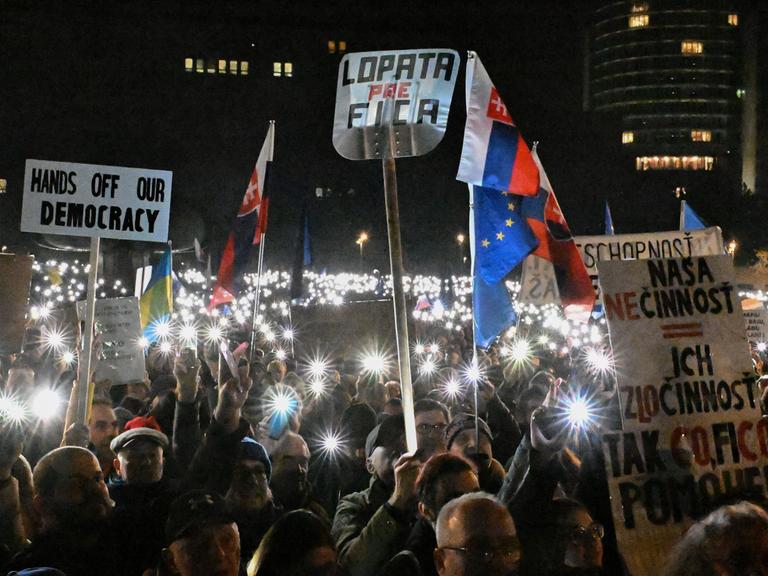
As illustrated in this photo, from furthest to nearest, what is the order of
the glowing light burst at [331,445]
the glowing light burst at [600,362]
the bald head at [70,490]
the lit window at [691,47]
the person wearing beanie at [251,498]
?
the lit window at [691,47] → the glowing light burst at [600,362] → the glowing light burst at [331,445] → the person wearing beanie at [251,498] → the bald head at [70,490]

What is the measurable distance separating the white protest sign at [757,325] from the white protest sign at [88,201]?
435 inches

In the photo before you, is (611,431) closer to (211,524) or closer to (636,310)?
(636,310)

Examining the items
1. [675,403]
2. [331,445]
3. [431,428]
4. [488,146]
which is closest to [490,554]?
[675,403]

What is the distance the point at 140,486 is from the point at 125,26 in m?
69.6

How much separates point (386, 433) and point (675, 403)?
1.83 m

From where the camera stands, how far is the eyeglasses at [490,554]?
321cm

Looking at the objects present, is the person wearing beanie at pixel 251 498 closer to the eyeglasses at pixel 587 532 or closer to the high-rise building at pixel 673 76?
the eyeglasses at pixel 587 532

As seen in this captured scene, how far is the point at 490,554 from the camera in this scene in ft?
10.6

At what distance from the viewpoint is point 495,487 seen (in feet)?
17.8

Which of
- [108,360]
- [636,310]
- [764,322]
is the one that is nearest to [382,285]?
[764,322]

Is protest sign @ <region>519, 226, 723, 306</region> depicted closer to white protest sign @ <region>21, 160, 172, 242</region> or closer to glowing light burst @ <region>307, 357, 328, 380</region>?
glowing light burst @ <region>307, 357, 328, 380</region>

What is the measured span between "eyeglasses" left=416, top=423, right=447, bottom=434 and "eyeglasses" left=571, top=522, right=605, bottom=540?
2005 millimetres

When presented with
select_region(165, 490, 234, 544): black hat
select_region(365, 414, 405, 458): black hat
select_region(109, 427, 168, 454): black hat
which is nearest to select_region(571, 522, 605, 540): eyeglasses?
select_region(165, 490, 234, 544): black hat

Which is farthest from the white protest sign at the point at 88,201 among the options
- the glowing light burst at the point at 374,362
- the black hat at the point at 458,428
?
the glowing light burst at the point at 374,362
